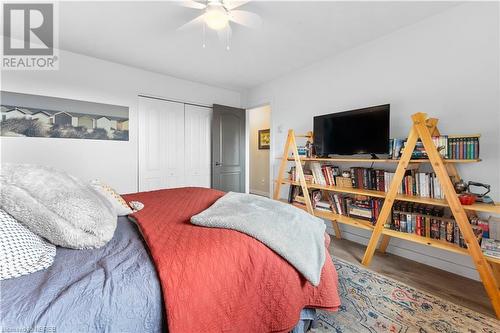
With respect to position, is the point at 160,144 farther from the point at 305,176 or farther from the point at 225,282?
the point at 225,282

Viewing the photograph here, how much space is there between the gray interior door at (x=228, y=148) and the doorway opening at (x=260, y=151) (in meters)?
1.21

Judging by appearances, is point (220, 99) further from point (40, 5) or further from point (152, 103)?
point (40, 5)

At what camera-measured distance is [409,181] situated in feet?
7.08

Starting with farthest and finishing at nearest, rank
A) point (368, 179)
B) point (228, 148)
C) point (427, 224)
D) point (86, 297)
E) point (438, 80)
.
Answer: point (228, 148) < point (368, 179) < point (438, 80) < point (427, 224) < point (86, 297)

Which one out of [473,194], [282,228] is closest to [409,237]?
[473,194]

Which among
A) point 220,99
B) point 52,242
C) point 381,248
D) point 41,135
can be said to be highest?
point 220,99

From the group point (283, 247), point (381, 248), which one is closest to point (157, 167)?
point (283, 247)

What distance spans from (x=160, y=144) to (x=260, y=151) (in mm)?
2849

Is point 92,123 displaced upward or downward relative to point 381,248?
upward

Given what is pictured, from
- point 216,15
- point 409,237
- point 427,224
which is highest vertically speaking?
point 216,15

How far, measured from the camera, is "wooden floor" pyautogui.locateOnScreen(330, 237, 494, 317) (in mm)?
1705

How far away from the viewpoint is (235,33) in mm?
2480

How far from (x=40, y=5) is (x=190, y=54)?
4.76 ft
